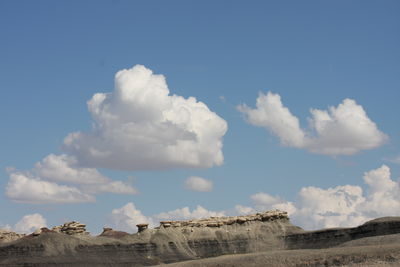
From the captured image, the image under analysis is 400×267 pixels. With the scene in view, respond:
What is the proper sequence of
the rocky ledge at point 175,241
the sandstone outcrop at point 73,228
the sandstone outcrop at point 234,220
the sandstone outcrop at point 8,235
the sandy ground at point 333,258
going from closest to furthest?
the sandy ground at point 333,258 < the rocky ledge at point 175,241 < the sandstone outcrop at point 73,228 < the sandstone outcrop at point 234,220 < the sandstone outcrop at point 8,235

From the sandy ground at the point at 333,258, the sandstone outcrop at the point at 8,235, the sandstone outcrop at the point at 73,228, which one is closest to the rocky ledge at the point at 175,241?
the sandstone outcrop at the point at 73,228

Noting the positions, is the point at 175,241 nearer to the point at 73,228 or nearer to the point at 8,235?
the point at 73,228

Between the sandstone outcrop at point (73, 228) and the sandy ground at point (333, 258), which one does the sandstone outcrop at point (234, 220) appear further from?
the sandy ground at point (333, 258)

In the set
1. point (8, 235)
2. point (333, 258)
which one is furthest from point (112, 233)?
point (333, 258)

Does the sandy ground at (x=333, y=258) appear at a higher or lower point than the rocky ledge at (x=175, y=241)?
lower

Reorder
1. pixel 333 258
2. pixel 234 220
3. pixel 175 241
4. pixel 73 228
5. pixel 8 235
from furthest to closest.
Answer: pixel 8 235, pixel 234 220, pixel 73 228, pixel 175 241, pixel 333 258

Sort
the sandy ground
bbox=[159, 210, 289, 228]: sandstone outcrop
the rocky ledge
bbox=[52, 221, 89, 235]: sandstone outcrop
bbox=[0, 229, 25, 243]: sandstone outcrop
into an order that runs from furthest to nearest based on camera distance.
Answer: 1. bbox=[0, 229, 25, 243]: sandstone outcrop
2. bbox=[159, 210, 289, 228]: sandstone outcrop
3. bbox=[52, 221, 89, 235]: sandstone outcrop
4. the rocky ledge
5. the sandy ground

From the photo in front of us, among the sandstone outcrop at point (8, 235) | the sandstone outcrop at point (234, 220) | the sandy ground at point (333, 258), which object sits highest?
the sandstone outcrop at point (8, 235)

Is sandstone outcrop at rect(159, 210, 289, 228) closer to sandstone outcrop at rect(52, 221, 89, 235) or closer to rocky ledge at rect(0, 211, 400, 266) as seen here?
rocky ledge at rect(0, 211, 400, 266)

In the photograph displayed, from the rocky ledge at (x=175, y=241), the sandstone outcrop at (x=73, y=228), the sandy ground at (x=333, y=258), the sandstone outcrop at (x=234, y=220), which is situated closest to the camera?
the sandy ground at (x=333, y=258)

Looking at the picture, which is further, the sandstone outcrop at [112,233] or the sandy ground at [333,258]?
the sandstone outcrop at [112,233]

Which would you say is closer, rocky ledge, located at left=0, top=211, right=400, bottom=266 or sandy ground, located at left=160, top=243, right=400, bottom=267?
sandy ground, located at left=160, top=243, right=400, bottom=267

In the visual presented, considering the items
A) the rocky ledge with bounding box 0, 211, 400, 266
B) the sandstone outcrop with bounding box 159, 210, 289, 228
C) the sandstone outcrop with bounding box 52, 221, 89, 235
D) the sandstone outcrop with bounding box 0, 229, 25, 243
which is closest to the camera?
the rocky ledge with bounding box 0, 211, 400, 266

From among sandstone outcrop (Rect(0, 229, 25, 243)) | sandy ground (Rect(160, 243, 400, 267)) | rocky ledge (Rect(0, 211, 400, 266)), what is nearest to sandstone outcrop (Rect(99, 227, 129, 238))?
rocky ledge (Rect(0, 211, 400, 266))
